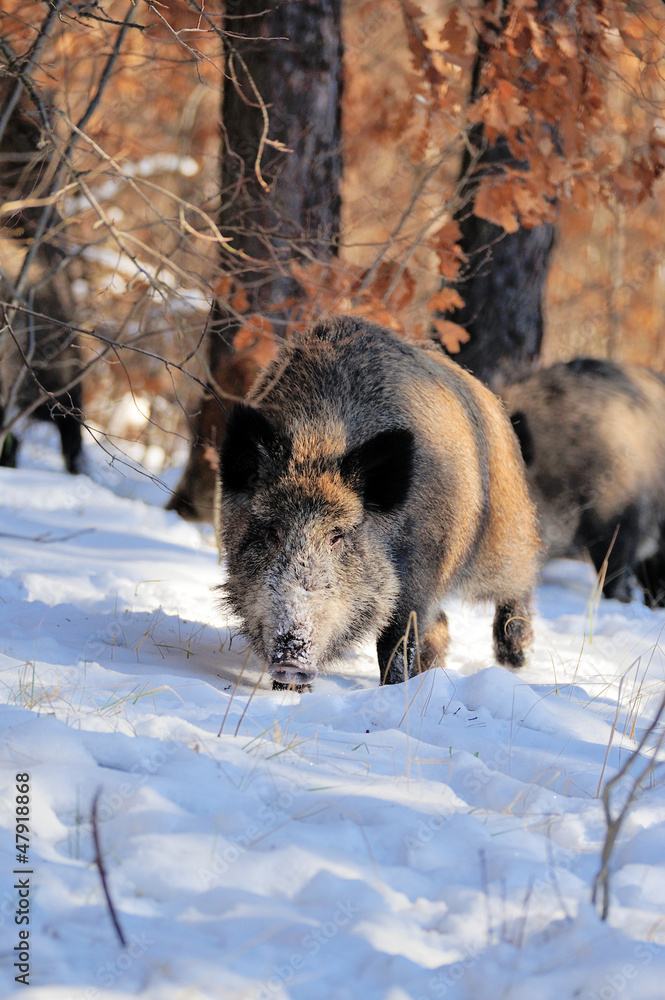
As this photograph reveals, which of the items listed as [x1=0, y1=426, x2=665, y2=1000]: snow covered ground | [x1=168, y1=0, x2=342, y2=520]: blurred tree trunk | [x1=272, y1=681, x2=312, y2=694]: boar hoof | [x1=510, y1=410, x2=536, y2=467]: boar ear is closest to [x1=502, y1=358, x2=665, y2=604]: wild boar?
[x1=510, y1=410, x2=536, y2=467]: boar ear

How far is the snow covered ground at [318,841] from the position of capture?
5.44 feet

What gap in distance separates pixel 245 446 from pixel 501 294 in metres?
4.13

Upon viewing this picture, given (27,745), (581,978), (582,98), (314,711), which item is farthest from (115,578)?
(582,98)

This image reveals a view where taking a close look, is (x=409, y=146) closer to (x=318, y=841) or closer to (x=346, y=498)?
(x=346, y=498)

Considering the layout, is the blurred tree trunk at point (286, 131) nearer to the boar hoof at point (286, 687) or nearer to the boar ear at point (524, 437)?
the boar ear at point (524, 437)

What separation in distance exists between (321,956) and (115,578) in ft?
11.5

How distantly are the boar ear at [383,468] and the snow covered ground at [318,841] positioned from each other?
2.56ft

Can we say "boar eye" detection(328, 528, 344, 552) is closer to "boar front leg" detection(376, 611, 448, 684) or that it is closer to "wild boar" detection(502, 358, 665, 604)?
"boar front leg" detection(376, 611, 448, 684)

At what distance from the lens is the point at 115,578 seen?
4977 mm

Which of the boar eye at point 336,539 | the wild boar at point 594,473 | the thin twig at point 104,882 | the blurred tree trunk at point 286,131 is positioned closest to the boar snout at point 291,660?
the boar eye at point 336,539

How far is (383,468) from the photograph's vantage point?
376cm

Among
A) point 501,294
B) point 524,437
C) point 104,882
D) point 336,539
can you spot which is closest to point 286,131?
point 501,294

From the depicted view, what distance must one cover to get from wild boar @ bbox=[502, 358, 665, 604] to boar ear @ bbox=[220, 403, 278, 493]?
3.33 m

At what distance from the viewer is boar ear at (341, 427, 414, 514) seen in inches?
147
